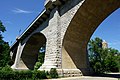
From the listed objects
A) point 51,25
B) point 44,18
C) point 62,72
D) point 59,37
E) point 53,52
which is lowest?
point 62,72

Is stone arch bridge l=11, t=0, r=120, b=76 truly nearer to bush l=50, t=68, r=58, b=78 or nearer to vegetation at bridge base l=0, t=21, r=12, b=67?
bush l=50, t=68, r=58, b=78

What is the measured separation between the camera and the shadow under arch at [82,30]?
58.1 ft

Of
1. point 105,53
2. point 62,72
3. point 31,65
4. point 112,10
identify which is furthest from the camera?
point 105,53

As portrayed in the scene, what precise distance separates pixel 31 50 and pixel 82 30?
49.9 ft

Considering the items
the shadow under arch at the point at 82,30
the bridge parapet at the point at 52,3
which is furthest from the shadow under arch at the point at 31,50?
the shadow under arch at the point at 82,30

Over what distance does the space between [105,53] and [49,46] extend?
93.3 ft

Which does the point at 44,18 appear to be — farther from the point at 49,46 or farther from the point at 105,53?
the point at 105,53

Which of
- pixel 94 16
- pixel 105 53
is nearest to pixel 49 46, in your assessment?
pixel 94 16

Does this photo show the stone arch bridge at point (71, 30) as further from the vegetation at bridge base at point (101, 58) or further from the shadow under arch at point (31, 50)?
the vegetation at bridge base at point (101, 58)

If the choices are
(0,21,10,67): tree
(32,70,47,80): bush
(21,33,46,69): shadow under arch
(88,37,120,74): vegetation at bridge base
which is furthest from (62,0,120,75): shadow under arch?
(88,37,120,74): vegetation at bridge base

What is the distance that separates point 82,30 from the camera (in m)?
20.1

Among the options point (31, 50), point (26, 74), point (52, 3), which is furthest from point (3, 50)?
point (26, 74)

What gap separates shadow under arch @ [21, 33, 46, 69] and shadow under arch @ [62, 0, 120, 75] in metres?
10.7

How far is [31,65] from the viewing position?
33469 mm
